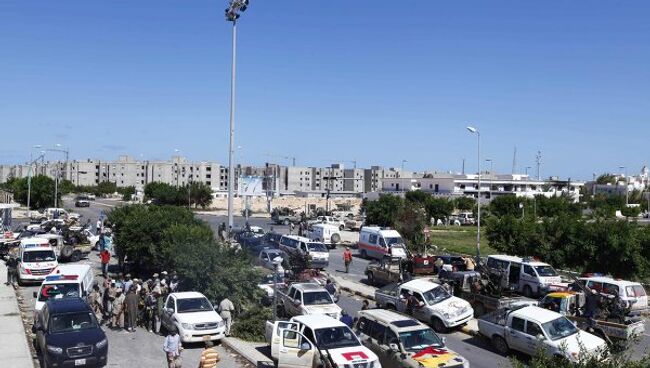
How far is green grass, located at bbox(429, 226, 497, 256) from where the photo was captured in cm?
4958

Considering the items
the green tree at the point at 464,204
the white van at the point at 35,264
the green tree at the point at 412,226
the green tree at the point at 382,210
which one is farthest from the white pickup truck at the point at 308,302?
the green tree at the point at 464,204

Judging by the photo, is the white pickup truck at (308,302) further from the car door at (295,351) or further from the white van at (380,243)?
the white van at (380,243)

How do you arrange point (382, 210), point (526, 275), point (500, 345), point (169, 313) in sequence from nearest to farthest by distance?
point (500, 345)
point (169, 313)
point (526, 275)
point (382, 210)

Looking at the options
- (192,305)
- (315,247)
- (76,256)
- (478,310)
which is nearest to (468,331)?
(478,310)

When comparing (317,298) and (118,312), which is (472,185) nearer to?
(317,298)

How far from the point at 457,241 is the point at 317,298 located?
3991 cm

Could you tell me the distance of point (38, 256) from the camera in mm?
28344

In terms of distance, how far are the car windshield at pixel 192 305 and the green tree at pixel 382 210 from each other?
37.9 metres

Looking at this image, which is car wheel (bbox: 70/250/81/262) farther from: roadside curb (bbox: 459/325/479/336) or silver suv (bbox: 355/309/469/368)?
roadside curb (bbox: 459/325/479/336)

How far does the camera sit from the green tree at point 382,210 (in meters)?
56.8

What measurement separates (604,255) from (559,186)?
14691cm

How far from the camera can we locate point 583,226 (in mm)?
33375

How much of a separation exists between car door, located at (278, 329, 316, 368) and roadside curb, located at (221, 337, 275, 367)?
1.09 meters

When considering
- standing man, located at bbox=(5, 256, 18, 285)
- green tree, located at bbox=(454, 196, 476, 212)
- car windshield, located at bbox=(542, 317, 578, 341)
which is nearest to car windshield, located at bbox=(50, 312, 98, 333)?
car windshield, located at bbox=(542, 317, 578, 341)
